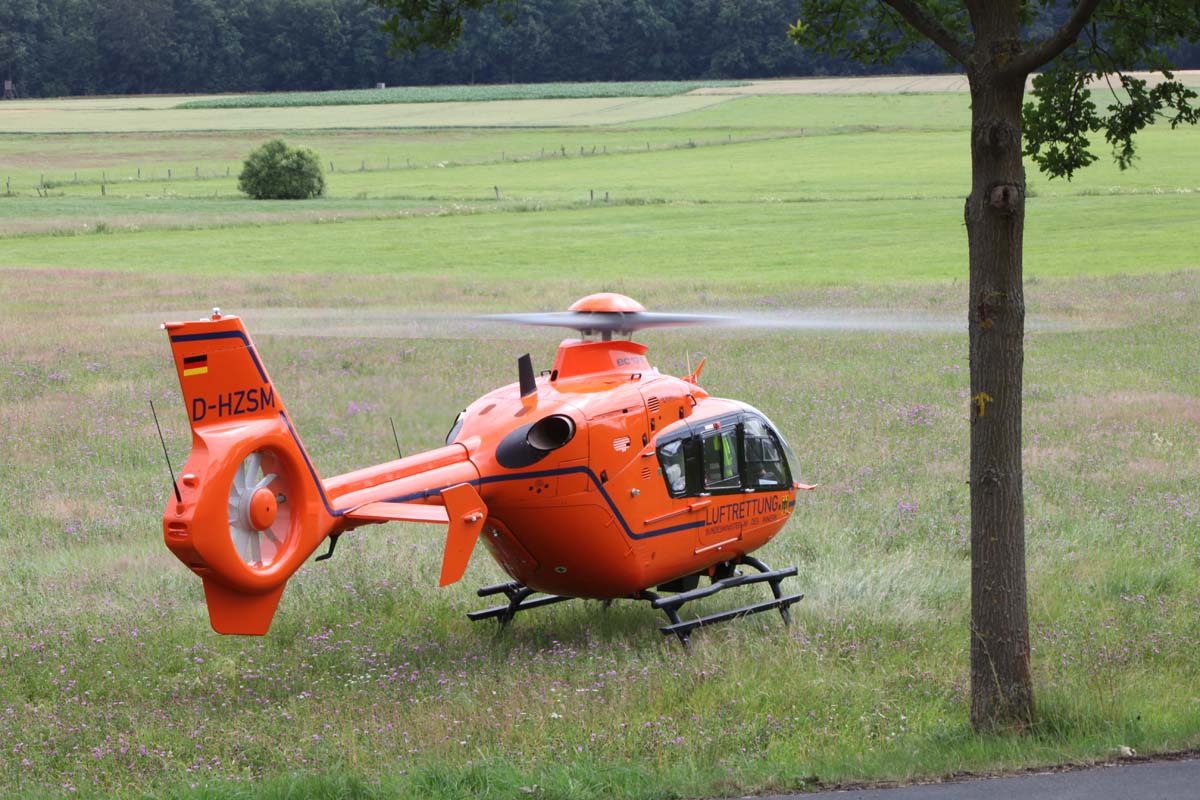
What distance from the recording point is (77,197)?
7444 cm

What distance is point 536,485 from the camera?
10352 mm

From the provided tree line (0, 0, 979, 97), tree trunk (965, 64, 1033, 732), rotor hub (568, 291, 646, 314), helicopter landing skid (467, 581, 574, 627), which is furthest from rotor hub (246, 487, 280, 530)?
tree line (0, 0, 979, 97)

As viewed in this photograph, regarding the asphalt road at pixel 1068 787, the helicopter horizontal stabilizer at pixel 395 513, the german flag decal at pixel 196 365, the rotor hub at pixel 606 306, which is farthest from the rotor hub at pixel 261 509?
the asphalt road at pixel 1068 787

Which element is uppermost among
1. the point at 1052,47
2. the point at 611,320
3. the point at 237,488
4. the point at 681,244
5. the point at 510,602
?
the point at 1052,47

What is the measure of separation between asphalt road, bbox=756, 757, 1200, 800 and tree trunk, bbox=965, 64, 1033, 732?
0.70 meters

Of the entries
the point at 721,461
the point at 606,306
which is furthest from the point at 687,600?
the point at 606,306

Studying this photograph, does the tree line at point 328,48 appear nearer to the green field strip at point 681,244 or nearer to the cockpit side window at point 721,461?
the green field strip at point 681,244

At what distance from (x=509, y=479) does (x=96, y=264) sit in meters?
38.5

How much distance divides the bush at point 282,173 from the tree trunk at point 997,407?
67874 mm

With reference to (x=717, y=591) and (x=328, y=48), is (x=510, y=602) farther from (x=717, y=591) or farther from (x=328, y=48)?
(x=328, y=48)

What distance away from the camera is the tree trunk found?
8094 mm

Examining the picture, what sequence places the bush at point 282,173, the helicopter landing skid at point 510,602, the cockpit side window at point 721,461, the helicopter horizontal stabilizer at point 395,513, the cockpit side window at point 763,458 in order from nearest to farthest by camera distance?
the helicopter horizontal stabilizer at point 395,513
the cockpit side window at point 721,461
the helicopter landing skid at point 510,602
the cockpit side window at point 763,458
the bush at point 282,173

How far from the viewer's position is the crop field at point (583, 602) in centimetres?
852

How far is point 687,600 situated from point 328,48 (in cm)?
15176
